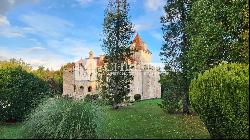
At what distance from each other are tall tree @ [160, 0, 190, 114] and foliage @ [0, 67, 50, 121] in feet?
29.1

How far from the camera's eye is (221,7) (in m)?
22.0

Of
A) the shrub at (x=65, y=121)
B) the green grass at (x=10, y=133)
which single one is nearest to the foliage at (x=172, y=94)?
the green grass at (x=10, y=133)

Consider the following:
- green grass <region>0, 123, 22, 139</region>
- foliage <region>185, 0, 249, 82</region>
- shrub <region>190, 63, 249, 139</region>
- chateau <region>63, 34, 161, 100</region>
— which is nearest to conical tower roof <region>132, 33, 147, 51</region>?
chateau <region>63, 34, 161, 100</region>

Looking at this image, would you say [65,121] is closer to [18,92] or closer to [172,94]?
[18,92]

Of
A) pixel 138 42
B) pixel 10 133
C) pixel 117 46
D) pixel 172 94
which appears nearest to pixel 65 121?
pixel 10 133

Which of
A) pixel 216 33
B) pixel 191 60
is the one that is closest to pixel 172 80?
pixel 191 60

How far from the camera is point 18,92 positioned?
2512cm

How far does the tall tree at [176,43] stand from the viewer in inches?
1124

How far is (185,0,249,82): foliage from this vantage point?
68.2 ft

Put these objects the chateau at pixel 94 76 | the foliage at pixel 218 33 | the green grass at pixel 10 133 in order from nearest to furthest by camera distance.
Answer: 1. the green grass at pixel 10 133
2. the foliage at pixel 218 33
3. the chateau at pixel 94 76

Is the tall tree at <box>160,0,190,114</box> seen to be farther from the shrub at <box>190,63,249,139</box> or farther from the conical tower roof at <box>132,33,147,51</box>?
the conical tower roof at <box>132,33,147,51</box>

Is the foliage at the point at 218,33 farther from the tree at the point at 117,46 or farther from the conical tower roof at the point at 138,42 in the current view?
the conical tower roof at the point at 138,42

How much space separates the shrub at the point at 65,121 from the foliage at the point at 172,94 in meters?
14.4

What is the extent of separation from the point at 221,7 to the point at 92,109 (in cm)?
1047
